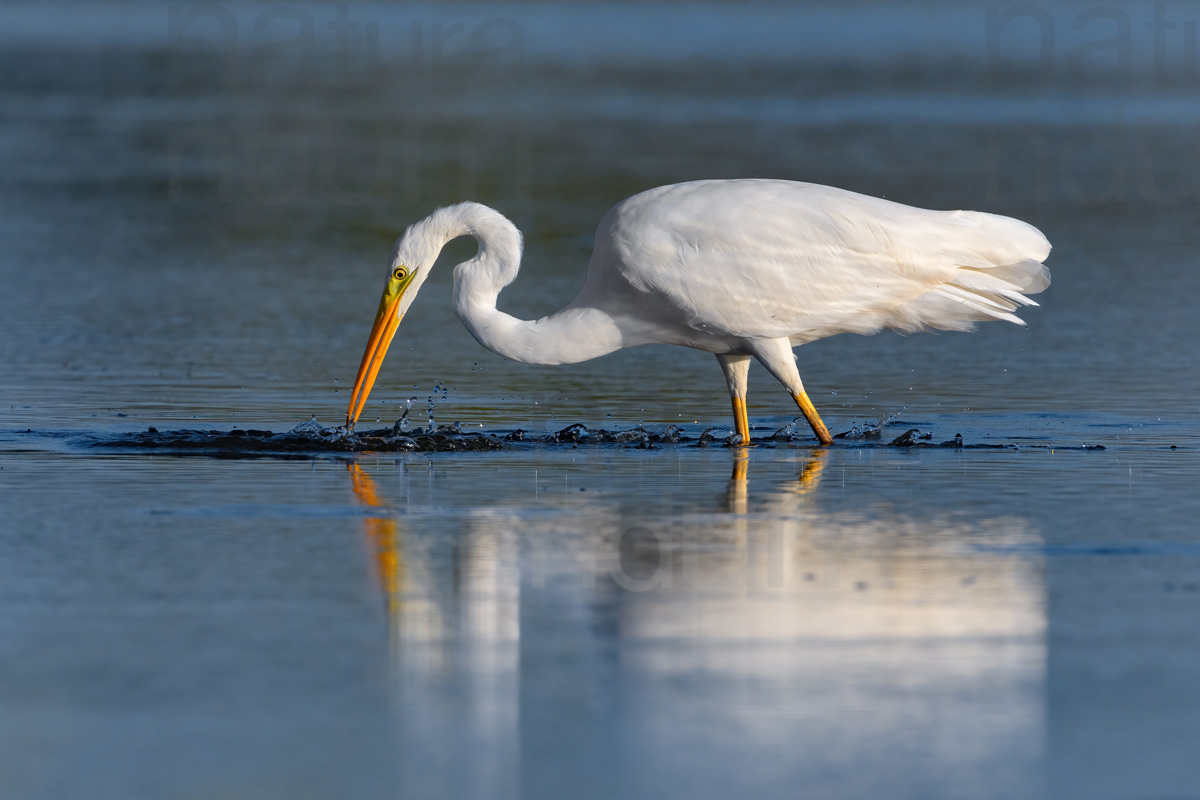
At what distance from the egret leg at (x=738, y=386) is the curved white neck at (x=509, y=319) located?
59 cm

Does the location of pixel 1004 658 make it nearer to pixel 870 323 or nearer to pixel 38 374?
pixel 870 323

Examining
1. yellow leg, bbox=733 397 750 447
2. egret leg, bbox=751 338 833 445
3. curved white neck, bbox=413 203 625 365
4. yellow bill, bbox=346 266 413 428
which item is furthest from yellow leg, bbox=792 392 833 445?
yellow bill, bbox=346 266 413 428

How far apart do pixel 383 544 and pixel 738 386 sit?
11.7ft

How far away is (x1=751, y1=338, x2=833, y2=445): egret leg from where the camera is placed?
1041 centimetres

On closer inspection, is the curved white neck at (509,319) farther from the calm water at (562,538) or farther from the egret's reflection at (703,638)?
the egret's reflection at (703,638)

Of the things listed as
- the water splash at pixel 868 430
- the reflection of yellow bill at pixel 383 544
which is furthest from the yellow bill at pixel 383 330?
the water splash at pixel 868 430

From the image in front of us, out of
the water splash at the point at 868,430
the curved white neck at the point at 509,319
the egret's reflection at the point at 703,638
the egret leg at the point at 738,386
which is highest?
the curved white neck at the point at 509,319

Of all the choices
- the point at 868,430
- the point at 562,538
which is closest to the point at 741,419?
the point at 868,430

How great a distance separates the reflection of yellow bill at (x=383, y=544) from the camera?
269 inches

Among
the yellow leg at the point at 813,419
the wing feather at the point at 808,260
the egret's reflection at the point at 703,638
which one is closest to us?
the egret's reflection at the point at 703,638

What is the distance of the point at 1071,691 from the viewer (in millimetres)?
5605

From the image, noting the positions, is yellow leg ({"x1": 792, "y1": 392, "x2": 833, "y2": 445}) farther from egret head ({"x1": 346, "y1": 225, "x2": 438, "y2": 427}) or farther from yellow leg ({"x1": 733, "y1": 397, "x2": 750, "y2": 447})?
egret head ({"x1": 346, "y1": 225, "x2": 438, "y2": 427})

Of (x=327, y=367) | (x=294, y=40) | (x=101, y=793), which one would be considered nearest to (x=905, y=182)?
(x=327, y=367)

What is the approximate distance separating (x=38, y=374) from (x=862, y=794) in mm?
8528
